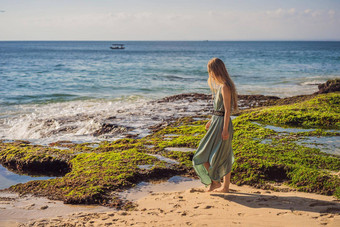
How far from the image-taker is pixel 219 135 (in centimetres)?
546

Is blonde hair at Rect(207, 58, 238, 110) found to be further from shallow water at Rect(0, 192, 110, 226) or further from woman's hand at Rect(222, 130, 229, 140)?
shallow water at Rect(0, 192, 110, 226)

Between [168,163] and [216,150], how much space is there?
2.07 meters

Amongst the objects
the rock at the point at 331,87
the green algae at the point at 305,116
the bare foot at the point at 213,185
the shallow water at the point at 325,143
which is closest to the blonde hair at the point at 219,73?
the bare foot at the point at 213,185

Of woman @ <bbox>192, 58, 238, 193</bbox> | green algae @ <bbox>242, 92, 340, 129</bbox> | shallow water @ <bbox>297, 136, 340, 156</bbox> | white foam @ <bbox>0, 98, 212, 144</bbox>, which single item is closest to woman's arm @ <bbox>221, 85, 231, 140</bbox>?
woman @ <bbox>192, 58, 238, 193</bbox>

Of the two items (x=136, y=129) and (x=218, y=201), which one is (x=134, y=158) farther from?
(x=136, y=129)

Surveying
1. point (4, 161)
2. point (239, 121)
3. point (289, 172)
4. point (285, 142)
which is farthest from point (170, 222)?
point (239, 121)

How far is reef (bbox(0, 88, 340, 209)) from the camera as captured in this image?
6.01m

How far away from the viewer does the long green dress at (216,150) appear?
17.9 feet

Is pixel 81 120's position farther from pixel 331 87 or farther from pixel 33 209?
pixel 331 87

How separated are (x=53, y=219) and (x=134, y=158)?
2768 millimetres

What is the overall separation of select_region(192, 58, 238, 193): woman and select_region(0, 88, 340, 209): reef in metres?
0.93

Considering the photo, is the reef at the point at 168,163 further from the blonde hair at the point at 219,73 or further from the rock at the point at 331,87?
the rock at the point at 331,87

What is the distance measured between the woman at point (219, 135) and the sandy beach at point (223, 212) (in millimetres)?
390

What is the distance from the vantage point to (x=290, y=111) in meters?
11.0
